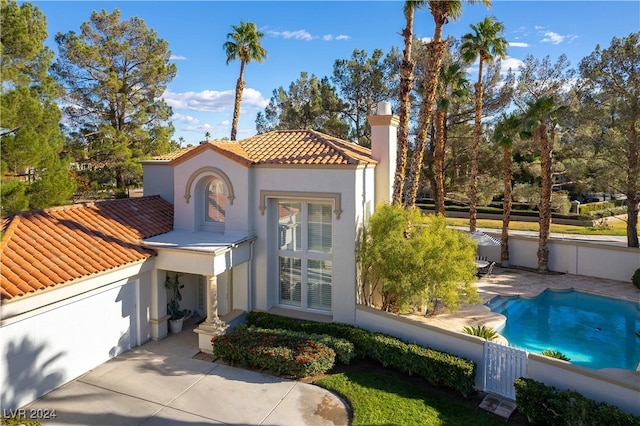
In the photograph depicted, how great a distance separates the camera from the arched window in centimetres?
1908

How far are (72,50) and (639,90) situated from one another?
39.4 m

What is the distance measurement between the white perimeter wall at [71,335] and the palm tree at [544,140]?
81.4ft

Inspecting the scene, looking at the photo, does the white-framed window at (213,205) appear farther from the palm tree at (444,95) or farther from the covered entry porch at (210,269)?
the palm tree at (444,95)

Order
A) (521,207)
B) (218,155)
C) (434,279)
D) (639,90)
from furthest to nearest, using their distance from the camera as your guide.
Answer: (521,207), (639,90), (218,155), (434,279)

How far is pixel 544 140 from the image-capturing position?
90.5 feet

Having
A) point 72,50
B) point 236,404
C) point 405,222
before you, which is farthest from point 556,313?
point 72,50

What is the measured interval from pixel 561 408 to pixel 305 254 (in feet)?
34.7

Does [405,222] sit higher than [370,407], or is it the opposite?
[405,222]

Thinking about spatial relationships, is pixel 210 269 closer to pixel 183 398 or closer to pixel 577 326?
pixel 183 398

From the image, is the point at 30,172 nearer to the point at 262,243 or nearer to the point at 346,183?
the point at 262,243

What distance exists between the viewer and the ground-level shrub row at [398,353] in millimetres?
13266

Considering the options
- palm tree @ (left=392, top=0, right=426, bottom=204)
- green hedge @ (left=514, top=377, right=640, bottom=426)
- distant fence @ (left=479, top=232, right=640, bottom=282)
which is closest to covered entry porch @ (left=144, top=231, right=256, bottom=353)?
palm tree @ (left=392, top=0, right=426, bottom=204)

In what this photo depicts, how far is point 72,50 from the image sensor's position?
1257 inches

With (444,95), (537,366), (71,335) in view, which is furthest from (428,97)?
(71,335)
